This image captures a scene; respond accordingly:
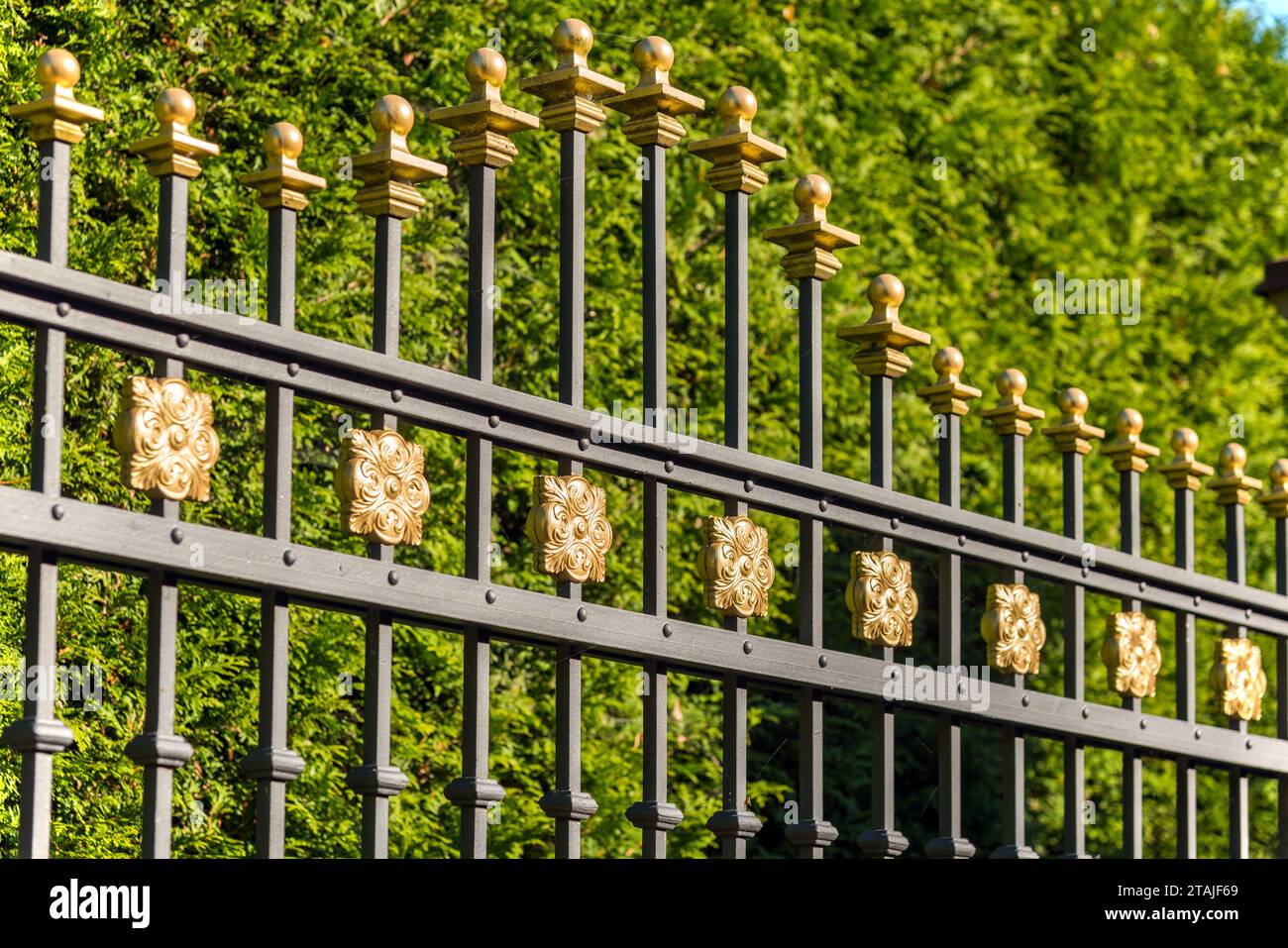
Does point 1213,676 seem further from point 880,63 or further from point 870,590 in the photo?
point 880,63

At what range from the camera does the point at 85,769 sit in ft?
17.5

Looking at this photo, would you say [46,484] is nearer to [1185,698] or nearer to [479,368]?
[479,368]

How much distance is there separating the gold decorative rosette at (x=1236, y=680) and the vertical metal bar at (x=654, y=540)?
2.25 meters

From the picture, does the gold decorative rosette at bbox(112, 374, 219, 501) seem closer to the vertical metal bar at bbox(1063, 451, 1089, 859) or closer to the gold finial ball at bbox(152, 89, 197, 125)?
the gold finial ball at bbox(152, 89, 197, 125)

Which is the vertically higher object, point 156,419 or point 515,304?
point 515,304

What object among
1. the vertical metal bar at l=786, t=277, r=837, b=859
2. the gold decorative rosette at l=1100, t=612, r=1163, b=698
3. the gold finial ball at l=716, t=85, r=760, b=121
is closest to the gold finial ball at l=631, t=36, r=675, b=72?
the gold finial ball at l=716, t=85, r=760, b=121

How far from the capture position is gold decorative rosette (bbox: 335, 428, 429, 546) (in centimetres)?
318

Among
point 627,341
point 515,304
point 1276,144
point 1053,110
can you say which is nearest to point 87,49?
point 515,304

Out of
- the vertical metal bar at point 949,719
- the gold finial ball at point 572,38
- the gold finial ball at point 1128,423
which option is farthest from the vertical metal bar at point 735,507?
the gold finial ball at point 1128,423

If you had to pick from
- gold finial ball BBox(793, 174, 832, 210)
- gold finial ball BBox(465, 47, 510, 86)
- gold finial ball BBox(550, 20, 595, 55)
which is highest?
gold finial ball BBox(550, 20, 595, 55)

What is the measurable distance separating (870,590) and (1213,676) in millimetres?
1670

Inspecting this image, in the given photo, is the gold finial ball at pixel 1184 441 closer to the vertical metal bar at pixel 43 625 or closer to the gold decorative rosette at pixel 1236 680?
the gold decorative rosette at pixel 1236 680

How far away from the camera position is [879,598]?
Result: 161 inches

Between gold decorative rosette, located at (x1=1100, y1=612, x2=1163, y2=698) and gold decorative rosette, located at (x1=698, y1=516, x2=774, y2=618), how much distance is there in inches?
57.1
